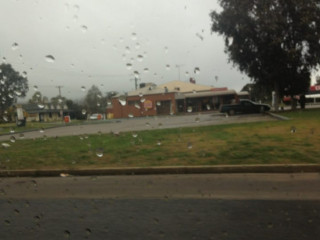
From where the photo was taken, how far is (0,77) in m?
5.16

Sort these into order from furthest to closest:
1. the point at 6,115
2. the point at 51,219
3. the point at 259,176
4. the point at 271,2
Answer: the point at 271,2
the point at 259,176
the point at 6,115
the point at 51,219

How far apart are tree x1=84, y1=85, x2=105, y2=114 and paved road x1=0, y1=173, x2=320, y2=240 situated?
1.47 metres

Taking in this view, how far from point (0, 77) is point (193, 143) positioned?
6.80m

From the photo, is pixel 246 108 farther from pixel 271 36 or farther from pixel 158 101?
pixel 158 101

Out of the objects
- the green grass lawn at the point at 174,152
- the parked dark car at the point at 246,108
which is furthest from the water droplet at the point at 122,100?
the parked dark car at the point at 246,108

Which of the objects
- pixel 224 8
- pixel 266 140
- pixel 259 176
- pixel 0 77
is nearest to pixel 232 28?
pixel 224 8

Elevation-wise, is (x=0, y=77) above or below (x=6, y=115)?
above

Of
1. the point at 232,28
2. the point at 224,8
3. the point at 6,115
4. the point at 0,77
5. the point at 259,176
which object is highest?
the point at 224,8

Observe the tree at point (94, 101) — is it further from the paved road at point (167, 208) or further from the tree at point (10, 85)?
the paved road at point (167, 208)

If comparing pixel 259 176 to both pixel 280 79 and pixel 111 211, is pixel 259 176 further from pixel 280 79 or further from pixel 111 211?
pixel 280 79

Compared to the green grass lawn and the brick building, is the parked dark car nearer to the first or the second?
the green grass lawn

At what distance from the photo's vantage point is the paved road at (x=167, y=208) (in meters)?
3.84

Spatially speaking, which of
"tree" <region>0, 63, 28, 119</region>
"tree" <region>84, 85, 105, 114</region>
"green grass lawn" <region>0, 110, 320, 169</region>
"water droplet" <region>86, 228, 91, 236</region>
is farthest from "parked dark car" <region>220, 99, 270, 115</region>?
"water droplet" <region>86, 228, 91, 236</region>

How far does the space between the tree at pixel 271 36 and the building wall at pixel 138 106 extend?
21.1 metres
